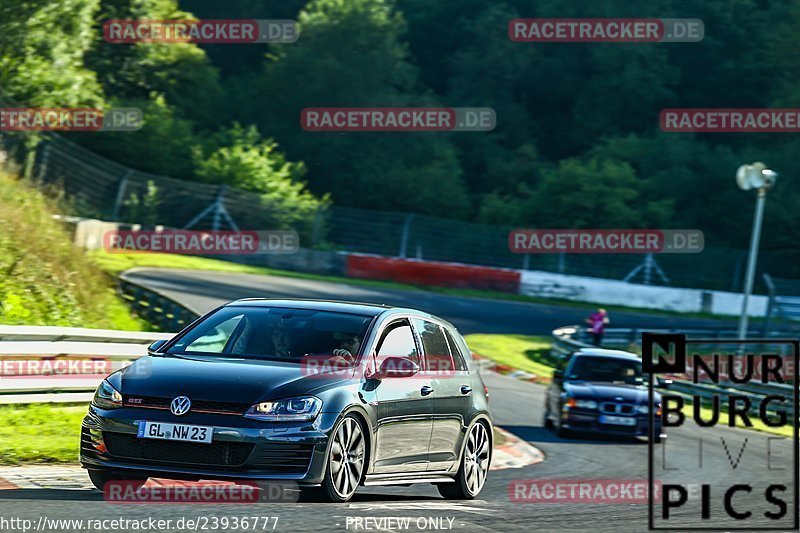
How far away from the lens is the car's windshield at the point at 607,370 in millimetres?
20219

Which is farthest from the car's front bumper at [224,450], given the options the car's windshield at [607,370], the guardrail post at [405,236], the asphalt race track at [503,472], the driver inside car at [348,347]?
the guardrail post at [405,236]

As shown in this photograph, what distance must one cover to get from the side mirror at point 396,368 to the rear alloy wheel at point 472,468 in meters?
1.42

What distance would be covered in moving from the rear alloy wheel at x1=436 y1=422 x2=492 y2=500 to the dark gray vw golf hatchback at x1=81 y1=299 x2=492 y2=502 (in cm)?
2

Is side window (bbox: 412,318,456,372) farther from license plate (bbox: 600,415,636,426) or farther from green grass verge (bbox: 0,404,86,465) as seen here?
license plate (bbox: 600,415,636,426)

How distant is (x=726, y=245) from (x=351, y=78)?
1815cm

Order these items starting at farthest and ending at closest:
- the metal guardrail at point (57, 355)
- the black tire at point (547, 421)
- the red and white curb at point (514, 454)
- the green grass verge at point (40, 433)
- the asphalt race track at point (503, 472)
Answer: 1. the black tire at point (547, 421)
2. the red and white curb at point (514, 454)
3. the metal guardrail at point (57, 355)
4. the green grass verge at point (40, 433)
5. the asphalt race track at point (503, 472)

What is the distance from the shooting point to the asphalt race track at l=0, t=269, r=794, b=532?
26.3 ft

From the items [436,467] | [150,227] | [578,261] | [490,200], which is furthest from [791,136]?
[436,467]

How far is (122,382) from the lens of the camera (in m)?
8.78

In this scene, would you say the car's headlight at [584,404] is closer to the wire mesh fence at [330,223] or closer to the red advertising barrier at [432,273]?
the red advertising barrier at [432,273]

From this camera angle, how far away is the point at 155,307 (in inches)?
836

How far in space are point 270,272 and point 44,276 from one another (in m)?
19.0

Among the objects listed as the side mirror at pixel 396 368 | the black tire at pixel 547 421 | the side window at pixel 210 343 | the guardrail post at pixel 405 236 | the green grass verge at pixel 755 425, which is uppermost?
the guardrail post at pixel 405 236

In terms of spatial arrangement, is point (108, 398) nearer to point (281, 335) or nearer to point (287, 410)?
point (287, 410)
